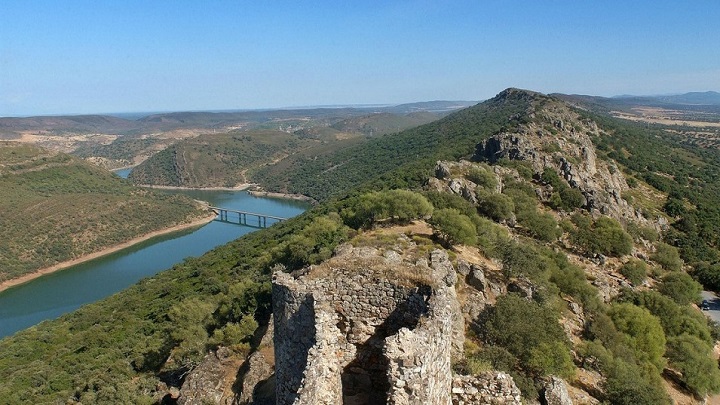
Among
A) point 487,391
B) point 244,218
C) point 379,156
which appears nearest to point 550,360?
point 487,391

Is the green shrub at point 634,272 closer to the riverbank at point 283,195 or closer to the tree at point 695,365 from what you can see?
the tree at point 695,365

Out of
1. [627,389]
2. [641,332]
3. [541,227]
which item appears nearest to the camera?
[627,389]

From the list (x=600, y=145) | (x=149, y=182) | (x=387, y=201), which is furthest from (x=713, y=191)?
(x=149, y=182)

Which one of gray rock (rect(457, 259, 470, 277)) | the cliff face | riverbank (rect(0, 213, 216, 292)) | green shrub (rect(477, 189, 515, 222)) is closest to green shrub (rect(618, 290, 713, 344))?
green shrub (rect(477, 189, 515, 222))

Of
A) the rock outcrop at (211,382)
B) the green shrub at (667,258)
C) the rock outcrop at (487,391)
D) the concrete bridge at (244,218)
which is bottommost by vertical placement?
the concrete bridge at (244,218)

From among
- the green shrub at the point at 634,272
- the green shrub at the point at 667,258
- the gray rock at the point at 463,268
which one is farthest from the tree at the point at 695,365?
the green shrub at the point at 667,258

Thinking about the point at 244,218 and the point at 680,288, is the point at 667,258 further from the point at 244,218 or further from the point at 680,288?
the point at 244,218
